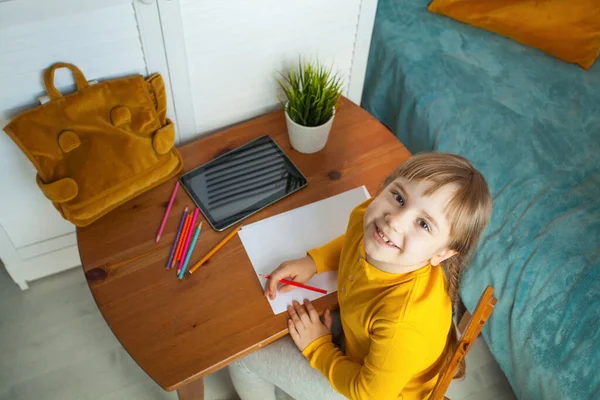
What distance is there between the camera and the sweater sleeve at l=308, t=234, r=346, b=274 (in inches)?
39.8

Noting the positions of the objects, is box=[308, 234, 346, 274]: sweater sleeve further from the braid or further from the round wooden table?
the braid

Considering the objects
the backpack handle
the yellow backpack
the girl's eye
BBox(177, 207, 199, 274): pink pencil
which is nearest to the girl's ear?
the girl's eye

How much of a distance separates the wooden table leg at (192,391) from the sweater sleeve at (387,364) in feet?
0.94

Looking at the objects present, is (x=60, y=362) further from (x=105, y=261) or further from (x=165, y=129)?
(x=165, y=129)

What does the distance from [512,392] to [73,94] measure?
135 centimetres

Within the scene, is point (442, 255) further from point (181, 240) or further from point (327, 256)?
point (181, 240)

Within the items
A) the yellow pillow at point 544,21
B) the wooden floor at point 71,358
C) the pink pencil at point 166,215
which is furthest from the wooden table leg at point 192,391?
the yellow pillow at point 544,21

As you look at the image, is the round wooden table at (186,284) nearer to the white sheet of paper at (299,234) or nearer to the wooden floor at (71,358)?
the white sheet of paper at (299,234)

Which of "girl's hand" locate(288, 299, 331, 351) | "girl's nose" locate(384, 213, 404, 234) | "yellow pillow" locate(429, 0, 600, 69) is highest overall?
"girl's nose" locate(384, 213, 404, 234)

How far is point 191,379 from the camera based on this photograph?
88 centimetres

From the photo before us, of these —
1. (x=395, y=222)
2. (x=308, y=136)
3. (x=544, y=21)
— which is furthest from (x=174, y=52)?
(x=544, y=21)

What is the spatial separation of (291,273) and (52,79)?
56 centimetres

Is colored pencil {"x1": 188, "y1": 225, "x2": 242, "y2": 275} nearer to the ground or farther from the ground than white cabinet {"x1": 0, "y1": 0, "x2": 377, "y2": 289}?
nearer to the ground

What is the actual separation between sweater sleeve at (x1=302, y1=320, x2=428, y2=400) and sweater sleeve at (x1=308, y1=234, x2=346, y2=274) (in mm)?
167
